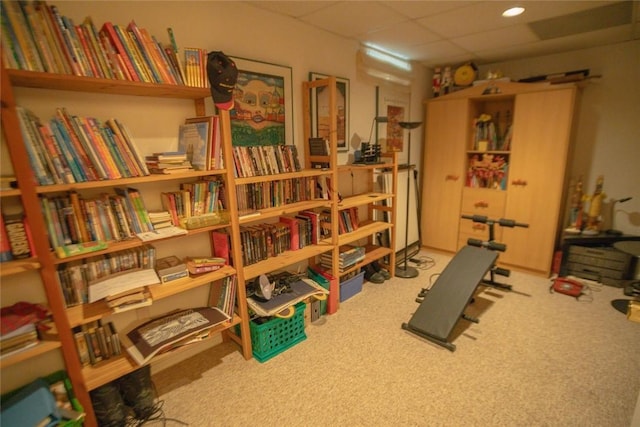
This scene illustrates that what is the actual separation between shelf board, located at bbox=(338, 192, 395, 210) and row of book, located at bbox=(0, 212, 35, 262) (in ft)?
6.52

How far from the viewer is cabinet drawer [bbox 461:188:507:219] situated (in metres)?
3.59

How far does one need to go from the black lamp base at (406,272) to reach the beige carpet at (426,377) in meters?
0.81

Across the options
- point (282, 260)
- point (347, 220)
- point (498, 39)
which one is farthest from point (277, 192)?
point (498, 39)

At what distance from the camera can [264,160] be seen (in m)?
2.18

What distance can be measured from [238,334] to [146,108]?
1652mm

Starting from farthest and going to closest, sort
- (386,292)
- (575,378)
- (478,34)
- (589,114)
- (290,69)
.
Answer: (589,114) → (386,292) → (478,34) → (290,69) → (575,378)

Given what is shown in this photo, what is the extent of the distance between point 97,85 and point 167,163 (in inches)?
18.4

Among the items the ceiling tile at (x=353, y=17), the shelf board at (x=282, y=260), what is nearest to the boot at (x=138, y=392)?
the shelf board at (x=282, y=260)

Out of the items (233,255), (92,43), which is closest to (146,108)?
(92,43)

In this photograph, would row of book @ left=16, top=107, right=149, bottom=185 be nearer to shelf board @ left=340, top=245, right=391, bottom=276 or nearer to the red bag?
shelf board @ left=340, top=245, right=391, bottom=276

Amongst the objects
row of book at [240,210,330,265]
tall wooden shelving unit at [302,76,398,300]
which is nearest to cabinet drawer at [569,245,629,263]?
tall wooden shelving unit at [302,76,398,300]

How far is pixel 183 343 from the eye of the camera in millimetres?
1747

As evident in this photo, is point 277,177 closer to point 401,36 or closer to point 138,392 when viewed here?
point 138,392

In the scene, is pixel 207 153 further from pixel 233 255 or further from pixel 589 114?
pixel 589 114
